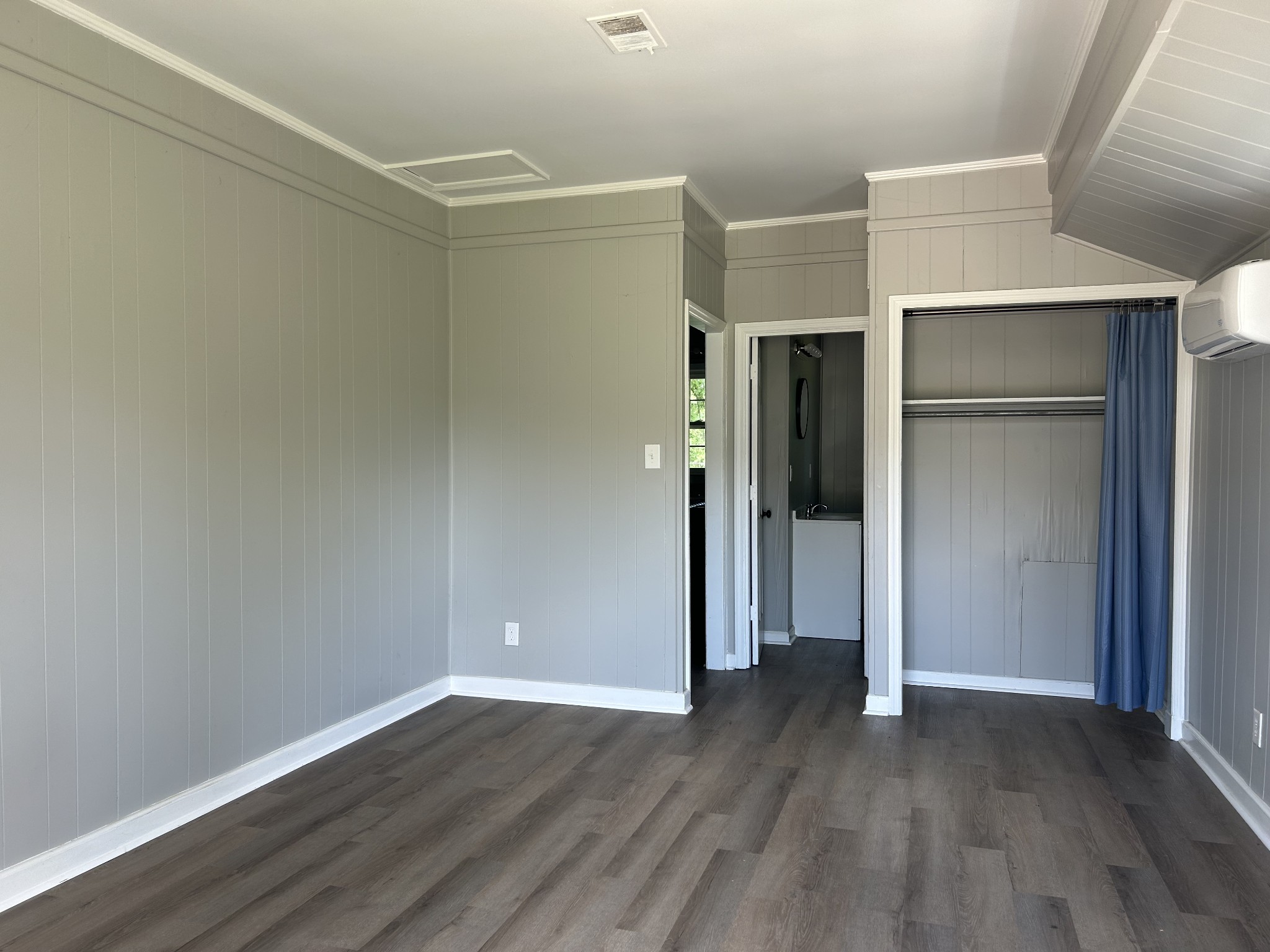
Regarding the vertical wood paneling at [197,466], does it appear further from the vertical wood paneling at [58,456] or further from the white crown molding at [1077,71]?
the white crown molding at [1077,71]

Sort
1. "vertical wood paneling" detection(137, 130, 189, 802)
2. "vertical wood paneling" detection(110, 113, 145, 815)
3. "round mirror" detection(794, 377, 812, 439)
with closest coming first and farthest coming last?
"vertical wood paneling" detection(110, 113, 145, 815) < "vertical wood paneling" detection(137, 130, 189, 802) < "round mirror" detection(794, 377, 812, 439)

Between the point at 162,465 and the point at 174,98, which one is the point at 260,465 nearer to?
the point at 162,465

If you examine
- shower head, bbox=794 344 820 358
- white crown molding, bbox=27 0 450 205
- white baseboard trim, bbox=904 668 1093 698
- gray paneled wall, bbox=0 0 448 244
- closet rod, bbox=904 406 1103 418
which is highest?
white crown molding, bbox=27 0 450 205

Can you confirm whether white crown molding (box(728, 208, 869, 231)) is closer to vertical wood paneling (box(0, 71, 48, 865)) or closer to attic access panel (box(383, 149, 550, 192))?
attic access panel (box(383, 149, 550, 192))

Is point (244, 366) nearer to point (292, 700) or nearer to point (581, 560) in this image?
point (292, 700)

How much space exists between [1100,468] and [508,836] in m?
3.56

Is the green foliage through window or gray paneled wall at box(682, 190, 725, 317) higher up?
gray paneled wall at box(682, 190, 725, 317)

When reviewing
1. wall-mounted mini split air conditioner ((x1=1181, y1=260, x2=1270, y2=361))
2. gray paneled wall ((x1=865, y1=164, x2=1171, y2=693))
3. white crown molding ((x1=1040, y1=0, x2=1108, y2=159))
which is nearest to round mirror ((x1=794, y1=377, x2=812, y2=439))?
gray paneled wall ((x1=865, y1=164, x2=1171, y2=693))

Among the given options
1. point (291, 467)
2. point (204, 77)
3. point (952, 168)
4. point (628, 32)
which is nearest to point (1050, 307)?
point (952, 168)

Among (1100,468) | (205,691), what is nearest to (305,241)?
(205,691)

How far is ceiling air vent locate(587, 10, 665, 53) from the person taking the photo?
111 inches

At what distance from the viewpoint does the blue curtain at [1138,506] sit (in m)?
4.14

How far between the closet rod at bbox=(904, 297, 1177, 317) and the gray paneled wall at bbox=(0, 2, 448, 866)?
265cm

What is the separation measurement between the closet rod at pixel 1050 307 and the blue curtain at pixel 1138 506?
0.07m
